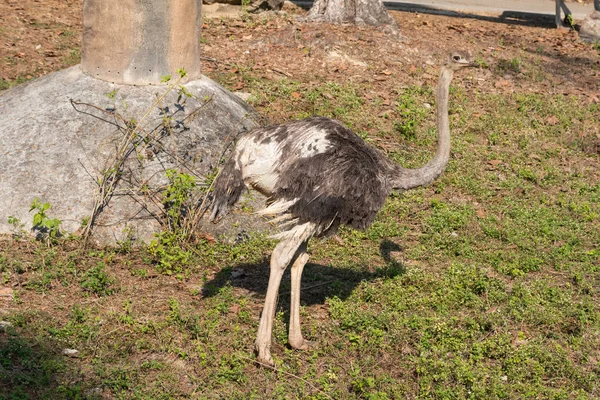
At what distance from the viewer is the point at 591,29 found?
1359 centimetres

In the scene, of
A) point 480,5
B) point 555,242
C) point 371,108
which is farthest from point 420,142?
point 480,5

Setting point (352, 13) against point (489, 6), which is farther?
point (489, 6)

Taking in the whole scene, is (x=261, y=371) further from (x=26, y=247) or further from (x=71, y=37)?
(x=71, y=37)

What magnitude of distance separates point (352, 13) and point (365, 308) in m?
6.80

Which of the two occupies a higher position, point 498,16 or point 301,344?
point 498,16

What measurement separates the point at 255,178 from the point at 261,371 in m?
1.28

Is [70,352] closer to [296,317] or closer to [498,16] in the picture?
[296,317]

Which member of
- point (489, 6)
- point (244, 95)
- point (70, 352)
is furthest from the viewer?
point (489, 6)

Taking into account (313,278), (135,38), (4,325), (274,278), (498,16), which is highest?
(135,38)

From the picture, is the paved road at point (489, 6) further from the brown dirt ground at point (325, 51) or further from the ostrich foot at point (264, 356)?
the ostrich foot at point (264, 356)

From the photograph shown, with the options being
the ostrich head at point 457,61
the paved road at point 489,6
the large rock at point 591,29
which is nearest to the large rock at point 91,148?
the ostrich head at point 457,61

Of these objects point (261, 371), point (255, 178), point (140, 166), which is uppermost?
point (255, 178)

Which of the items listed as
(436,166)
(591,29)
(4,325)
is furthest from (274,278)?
(591,29)

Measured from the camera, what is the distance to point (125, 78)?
7.55m
